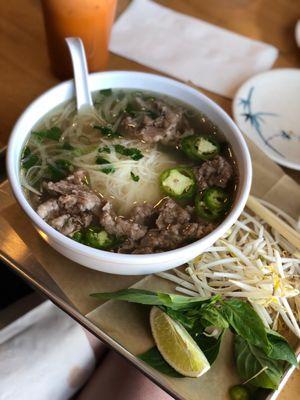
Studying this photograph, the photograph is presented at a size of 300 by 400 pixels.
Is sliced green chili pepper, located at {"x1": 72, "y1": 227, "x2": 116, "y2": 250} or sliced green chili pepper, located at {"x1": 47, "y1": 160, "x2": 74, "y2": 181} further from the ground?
sliced green chili pepper, located at {"x1": 47, "y1": 160, "x2": 74, "y2": 181}

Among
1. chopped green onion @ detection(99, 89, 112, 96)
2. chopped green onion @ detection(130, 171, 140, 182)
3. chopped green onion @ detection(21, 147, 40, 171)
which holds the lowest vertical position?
chopped green onion @ detection(130, 171, 140, 182)

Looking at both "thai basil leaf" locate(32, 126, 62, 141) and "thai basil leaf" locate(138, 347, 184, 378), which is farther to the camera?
"thai basil leaf" locate(32, 126, 62, 141)

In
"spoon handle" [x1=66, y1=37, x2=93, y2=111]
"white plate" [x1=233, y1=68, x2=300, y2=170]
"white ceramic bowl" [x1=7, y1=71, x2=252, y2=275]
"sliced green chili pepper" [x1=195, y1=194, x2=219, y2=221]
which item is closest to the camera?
"white ceramic bowl" [x1=7, y1=71, x2=252, y2=275]

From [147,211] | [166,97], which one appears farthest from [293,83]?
[147,211]

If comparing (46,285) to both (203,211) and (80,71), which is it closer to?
(203,211)

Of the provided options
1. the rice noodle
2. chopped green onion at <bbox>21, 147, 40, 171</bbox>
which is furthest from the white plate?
chopped green onion at <bbox>21, 147, 40, 171</bbox>

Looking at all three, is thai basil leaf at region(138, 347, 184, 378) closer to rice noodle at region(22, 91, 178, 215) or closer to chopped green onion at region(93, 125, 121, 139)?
rice noodle at region(22, 91, 178, 215)

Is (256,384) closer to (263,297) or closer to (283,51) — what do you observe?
(263,297)

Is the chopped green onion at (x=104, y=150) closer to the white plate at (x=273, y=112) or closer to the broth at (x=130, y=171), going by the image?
the broth at (x=130, y=171)
